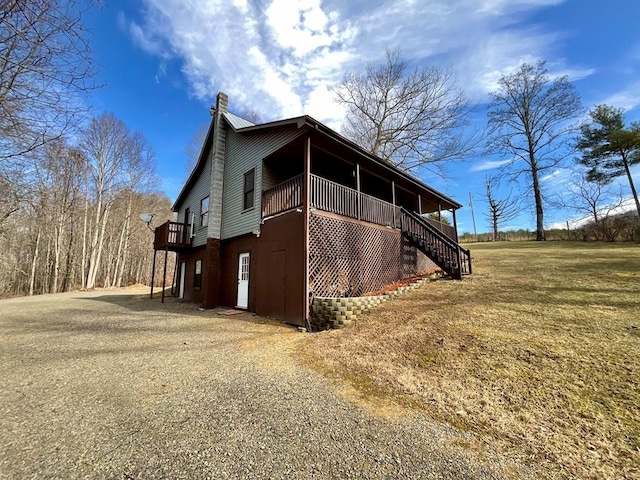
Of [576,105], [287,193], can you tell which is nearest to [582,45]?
[287,193]

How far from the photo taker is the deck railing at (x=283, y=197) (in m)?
8.64

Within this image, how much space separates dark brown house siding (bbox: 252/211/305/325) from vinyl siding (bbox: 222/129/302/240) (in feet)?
3.92

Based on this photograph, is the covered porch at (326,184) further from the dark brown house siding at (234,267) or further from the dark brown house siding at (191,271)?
the dark brown house siding at (191,271)

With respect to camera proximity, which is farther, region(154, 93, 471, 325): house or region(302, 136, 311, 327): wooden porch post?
region(154, 93, 471, 325): house

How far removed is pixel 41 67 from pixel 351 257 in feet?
25.5

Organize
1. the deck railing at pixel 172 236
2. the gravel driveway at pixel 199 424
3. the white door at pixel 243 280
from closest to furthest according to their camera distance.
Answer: the gravel driveway at pixel 199 424 < the white door at pixel 243 280 < the deck railing at pixel 172 236

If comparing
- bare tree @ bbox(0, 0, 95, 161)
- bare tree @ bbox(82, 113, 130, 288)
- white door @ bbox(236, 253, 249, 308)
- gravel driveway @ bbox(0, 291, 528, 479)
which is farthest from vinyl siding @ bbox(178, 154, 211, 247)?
bare tree @ bbox(82, 113, 130, 288)

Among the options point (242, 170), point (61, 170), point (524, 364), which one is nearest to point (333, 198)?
point (242, 170)

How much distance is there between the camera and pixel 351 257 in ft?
30.0

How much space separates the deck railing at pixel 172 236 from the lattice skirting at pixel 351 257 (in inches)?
375

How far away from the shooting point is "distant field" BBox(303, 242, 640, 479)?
2.64 m

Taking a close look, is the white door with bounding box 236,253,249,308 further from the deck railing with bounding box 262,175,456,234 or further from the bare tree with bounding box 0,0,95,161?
the bare tree with bounding box 0,0,95,161

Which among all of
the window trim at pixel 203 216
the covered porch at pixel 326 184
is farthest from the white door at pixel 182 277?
the covered porch at pixel 326 184

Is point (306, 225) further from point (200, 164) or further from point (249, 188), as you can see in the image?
point (200, 164)
